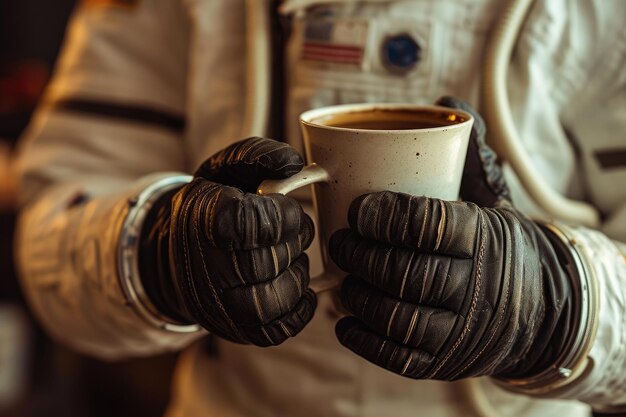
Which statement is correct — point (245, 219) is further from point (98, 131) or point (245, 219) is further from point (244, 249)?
point (98, 131)

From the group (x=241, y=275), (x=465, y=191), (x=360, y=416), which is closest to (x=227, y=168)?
(x=241, y=275)

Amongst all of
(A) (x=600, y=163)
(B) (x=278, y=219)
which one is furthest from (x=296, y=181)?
(A) (x=600, y=163)

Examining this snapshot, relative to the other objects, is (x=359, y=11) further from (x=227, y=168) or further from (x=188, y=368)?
(x=188, y=368)

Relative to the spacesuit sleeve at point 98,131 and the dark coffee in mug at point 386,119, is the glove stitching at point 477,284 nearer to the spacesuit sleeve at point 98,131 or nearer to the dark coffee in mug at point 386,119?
the dark coffee in mug at point 386,119

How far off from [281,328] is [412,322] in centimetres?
8

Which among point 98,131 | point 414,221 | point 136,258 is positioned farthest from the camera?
point 98,131

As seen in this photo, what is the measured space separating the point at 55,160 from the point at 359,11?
395 mm

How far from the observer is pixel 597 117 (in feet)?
1.87

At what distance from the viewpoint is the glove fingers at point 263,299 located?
41 centimetres

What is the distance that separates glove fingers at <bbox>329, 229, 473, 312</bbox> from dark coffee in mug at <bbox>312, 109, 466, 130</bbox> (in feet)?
0.29

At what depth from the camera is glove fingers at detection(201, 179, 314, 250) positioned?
386mm

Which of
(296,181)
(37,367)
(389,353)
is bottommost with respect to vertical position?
(37,367)

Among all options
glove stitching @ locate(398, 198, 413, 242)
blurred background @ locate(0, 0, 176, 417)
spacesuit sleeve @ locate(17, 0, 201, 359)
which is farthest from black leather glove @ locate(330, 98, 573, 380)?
blurred background @ locate(0, 0, 176, 417)

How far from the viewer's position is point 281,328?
1.37 ft
